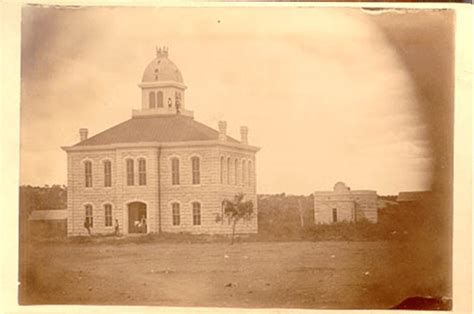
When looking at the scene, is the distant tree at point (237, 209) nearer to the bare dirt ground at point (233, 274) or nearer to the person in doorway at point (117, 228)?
the bare dirt ground at point (233, 274)

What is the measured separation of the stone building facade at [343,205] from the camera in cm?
99

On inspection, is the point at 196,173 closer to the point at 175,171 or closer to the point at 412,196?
the point at 175,171

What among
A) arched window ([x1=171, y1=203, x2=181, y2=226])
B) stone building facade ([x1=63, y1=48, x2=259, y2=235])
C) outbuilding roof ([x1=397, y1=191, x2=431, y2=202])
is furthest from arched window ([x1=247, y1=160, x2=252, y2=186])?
outbuilding roof ([x1=397, y1=191, x2=431, y2=202])

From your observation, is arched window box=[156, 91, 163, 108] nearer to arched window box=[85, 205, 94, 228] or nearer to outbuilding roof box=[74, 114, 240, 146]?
outbuilding roof box=[74, 114, 240, 146]

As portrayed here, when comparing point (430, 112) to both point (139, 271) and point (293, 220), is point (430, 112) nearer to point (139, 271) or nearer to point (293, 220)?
point (293, 220)

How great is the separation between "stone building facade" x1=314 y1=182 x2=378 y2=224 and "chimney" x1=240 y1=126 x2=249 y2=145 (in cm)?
12

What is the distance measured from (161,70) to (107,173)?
0.17 metres

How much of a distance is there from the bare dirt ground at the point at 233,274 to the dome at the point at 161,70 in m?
0.23

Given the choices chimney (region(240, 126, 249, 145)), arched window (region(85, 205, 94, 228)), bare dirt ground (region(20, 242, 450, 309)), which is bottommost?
bare dirt ground (region(20, 242, 450, 309))

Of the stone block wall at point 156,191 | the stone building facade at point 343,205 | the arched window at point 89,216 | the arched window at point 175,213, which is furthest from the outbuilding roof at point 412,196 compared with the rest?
the arched window at point 89,216

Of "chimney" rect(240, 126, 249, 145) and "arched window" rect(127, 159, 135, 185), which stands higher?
"chimney" rect(240, 126, 249, 145)

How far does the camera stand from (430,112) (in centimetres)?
100

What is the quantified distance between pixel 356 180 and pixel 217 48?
0.27 metres

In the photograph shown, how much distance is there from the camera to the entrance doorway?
995 millimetres
